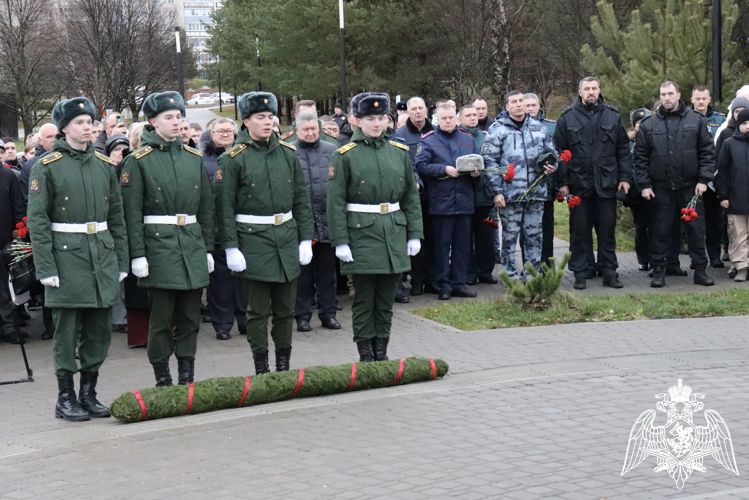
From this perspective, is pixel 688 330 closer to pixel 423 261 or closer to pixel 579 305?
pixel 579 305

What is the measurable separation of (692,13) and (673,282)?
6026 millimetres

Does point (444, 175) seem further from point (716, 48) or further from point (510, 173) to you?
point (716, 48)

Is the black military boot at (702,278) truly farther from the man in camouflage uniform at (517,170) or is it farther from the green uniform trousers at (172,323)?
the green uniform trousers at (172,323)

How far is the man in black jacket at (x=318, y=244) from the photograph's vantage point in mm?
10414

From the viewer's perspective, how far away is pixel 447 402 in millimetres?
7285

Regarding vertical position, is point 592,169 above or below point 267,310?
above

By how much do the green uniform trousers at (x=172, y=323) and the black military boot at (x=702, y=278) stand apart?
6768 millimetres

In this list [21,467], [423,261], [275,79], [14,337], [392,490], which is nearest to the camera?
[392,490]

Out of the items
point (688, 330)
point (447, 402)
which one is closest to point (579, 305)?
point (688, 330)

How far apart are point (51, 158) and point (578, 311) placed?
5608 millimetres

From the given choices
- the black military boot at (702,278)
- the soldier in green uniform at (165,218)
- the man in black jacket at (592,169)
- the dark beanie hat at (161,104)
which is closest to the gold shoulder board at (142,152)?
the soldier in green uniform at (165,218)

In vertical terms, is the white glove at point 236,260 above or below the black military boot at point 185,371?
above

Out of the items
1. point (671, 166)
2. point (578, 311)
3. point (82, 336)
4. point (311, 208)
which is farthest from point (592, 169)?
point (82, 336)

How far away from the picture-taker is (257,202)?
781cm
